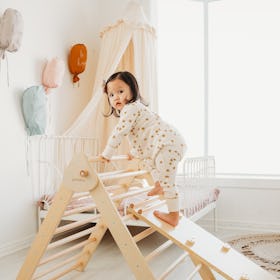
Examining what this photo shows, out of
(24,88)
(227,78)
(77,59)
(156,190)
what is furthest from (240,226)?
(24,88)

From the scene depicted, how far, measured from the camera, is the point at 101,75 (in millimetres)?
3604

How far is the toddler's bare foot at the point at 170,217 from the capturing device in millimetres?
2061

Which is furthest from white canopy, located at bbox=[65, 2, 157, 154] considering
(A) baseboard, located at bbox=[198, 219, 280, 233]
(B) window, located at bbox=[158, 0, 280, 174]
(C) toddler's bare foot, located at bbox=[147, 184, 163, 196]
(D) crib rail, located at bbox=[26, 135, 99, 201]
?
(C) toddler's bare foot, located at bbox=[147, 184, 163, 196]

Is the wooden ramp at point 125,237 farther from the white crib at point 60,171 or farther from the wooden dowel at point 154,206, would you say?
the white crib at point 60,171

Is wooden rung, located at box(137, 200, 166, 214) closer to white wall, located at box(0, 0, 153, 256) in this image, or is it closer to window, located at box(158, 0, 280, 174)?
white wall, located at box(0, 0, 153, 256)

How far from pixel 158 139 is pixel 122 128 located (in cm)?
21

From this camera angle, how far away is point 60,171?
3420mm

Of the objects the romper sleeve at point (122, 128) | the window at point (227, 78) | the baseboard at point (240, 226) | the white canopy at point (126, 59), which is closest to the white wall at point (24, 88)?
the white canopy at point (126, 59)

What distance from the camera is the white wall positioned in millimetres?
2904

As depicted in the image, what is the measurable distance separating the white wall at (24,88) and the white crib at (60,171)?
93 millimetres

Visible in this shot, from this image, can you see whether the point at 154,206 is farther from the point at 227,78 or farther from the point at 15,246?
the point at 227,78

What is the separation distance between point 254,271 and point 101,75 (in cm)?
227

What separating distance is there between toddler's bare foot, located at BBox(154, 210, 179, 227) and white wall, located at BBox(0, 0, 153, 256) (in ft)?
4.44

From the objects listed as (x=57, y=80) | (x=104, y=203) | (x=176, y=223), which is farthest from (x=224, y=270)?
(x=57, y=80)
